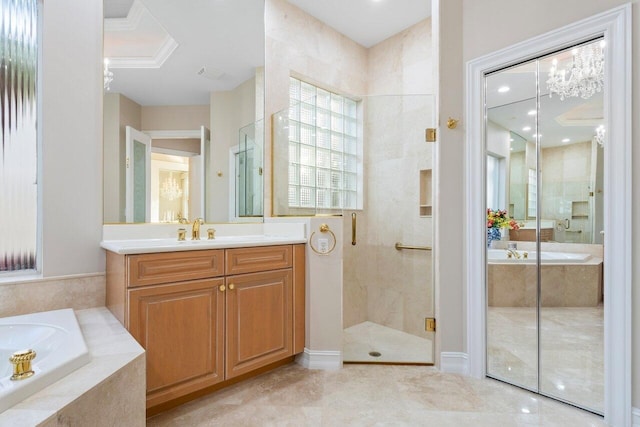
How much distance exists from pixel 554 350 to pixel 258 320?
1.80 m

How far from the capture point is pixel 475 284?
7.07 ft

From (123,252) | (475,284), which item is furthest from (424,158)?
(123,252)

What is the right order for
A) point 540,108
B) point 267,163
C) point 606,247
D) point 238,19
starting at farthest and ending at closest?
point 267,163, point 238,19, point 540,108, point 606,247

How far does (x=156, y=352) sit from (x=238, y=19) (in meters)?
2.35

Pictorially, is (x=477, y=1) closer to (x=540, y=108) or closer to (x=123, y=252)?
(x=540, y=108)

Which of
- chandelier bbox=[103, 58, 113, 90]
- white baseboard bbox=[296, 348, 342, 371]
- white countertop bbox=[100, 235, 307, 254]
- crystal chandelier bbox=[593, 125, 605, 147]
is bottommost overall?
white baseboard bbox=[296, 348, 342, 371]

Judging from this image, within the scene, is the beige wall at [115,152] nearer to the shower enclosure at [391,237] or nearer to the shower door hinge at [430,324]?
the shower enclosure at [391,237]

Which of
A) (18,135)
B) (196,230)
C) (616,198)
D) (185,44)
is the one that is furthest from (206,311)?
(616,198)

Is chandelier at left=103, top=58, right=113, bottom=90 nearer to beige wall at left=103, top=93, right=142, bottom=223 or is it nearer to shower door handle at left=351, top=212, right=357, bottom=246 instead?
beige wall at left=103, top=93, right=142, bottom=223

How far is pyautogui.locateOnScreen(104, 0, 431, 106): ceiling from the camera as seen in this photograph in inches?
78.9

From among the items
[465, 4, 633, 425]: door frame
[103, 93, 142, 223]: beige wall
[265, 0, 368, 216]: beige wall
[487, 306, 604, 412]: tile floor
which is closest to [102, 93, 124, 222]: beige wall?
[103, 93, 142, 223]: beige wall

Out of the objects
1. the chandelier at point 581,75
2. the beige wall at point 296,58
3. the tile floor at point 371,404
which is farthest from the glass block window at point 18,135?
the chandelier at point 581,75

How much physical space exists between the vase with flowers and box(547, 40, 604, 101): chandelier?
757mm

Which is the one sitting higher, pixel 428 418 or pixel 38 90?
pixel 38 90
